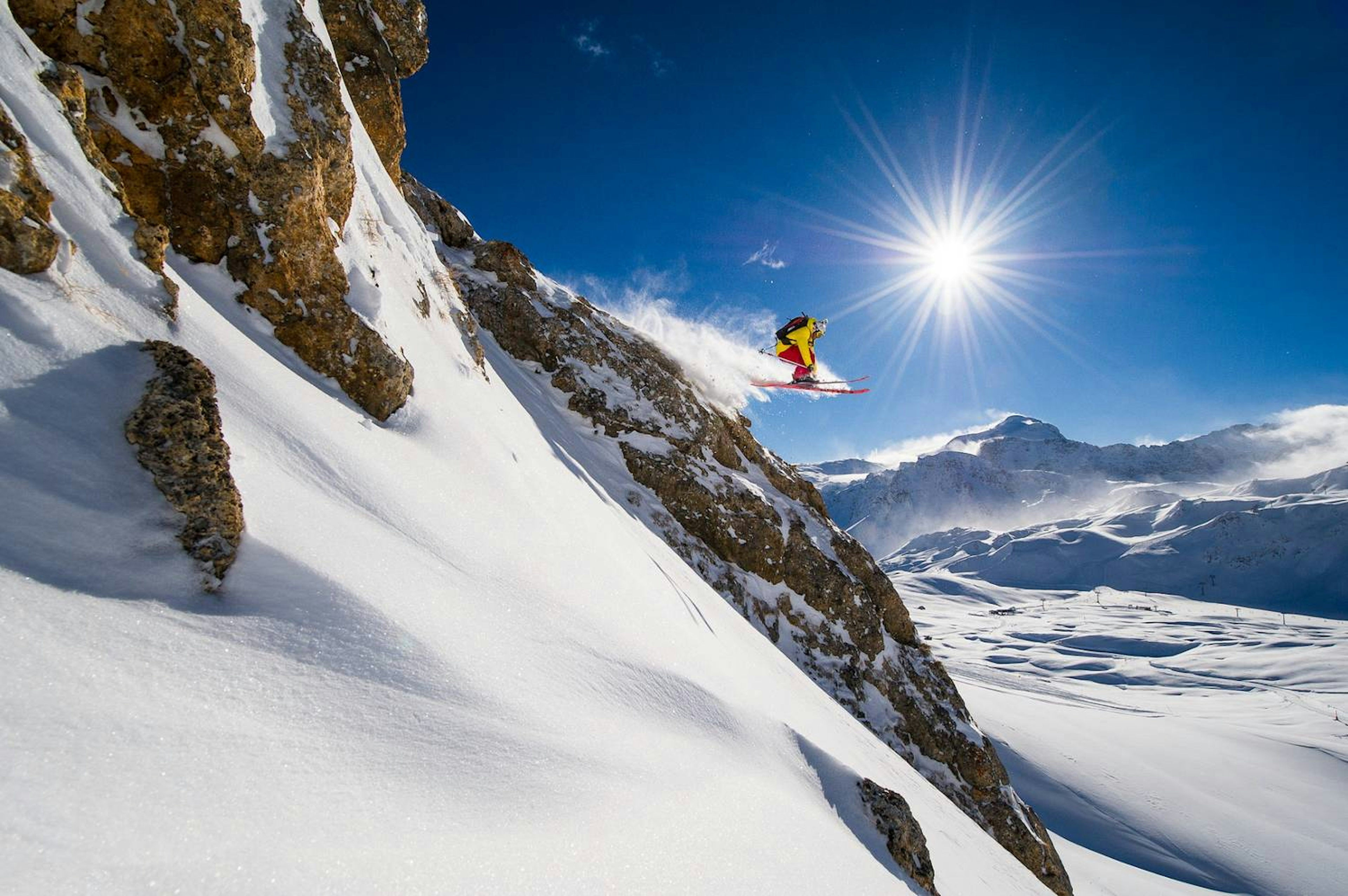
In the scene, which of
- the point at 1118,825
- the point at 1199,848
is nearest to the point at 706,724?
the point at 1118,825

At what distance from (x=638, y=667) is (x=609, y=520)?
21.2ft

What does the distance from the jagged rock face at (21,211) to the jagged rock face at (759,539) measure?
50.9 feet

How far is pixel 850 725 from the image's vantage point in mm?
13242

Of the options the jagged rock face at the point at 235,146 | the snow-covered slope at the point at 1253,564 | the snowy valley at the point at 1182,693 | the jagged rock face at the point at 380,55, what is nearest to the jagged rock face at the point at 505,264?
the jagged rock face at the point at 380,55

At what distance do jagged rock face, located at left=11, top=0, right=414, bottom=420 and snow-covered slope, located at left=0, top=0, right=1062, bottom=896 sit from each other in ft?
0.28

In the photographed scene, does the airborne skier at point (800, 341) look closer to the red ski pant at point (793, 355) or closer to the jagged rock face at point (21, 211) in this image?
the red ski pant at point (793, 355)

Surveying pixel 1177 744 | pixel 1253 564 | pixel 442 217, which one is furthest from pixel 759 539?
pixel 1253 564

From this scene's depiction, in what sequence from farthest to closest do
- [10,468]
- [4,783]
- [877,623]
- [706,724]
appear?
[877,623]
[706,724]
[10,468]
[4,783]

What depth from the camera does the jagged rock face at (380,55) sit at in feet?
45.3

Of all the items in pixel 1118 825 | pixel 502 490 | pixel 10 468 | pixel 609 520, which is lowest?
pixel 10 468

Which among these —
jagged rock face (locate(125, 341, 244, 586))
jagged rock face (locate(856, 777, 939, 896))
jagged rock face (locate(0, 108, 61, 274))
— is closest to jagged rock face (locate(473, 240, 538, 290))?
jagged rock face (locate(0, 108, 61, 274))

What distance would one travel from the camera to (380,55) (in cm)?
1459

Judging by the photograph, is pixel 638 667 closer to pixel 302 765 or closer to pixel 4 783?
pixel 302 765

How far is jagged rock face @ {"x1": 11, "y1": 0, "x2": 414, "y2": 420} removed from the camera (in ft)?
19.6
